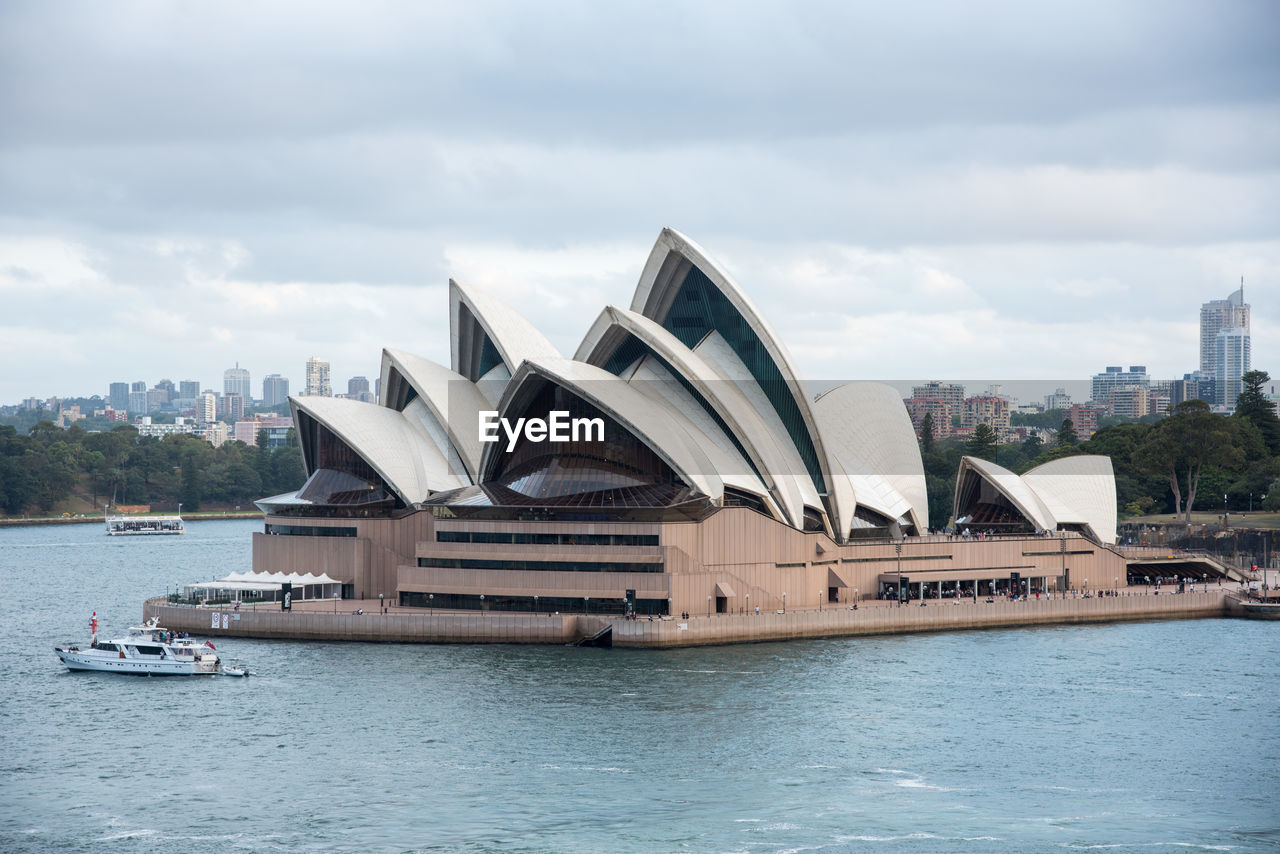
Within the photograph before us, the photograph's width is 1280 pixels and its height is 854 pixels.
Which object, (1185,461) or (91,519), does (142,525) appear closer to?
(91,519)

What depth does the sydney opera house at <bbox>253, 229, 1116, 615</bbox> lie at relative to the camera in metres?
63.9

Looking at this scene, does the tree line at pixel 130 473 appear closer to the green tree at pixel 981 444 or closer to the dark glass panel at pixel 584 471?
the green tree at pixel 981 444

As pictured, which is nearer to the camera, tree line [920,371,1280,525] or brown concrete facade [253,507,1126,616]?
brown concrete facade [253,507,1126,616]

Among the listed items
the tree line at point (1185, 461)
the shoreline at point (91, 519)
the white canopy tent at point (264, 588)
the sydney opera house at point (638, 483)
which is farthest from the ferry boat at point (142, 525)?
Answer: the white canopy tent at point (264, 588)

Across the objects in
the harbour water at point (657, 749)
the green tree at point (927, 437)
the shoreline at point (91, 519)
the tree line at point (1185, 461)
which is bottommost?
the harbour water at point (657, 749)

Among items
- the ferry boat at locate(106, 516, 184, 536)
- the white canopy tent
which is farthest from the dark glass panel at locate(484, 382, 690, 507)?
the ferry boat at locate(106, 516, 184, 536)

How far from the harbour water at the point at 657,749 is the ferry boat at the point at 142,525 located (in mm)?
93634

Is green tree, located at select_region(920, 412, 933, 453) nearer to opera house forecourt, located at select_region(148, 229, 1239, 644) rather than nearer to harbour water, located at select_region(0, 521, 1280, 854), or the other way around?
opera house forecourt, located at select_region(148, 229, 1239, 644)

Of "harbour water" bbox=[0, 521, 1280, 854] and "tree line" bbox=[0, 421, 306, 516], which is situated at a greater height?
"tree line" bbox=[0, 421, 306, 516]

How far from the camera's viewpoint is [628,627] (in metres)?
60.3

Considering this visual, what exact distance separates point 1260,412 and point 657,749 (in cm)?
10369

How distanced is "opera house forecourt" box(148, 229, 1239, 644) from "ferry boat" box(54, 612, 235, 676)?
7.87 metres

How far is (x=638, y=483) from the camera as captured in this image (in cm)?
6569

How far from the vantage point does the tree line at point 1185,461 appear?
372 ft
